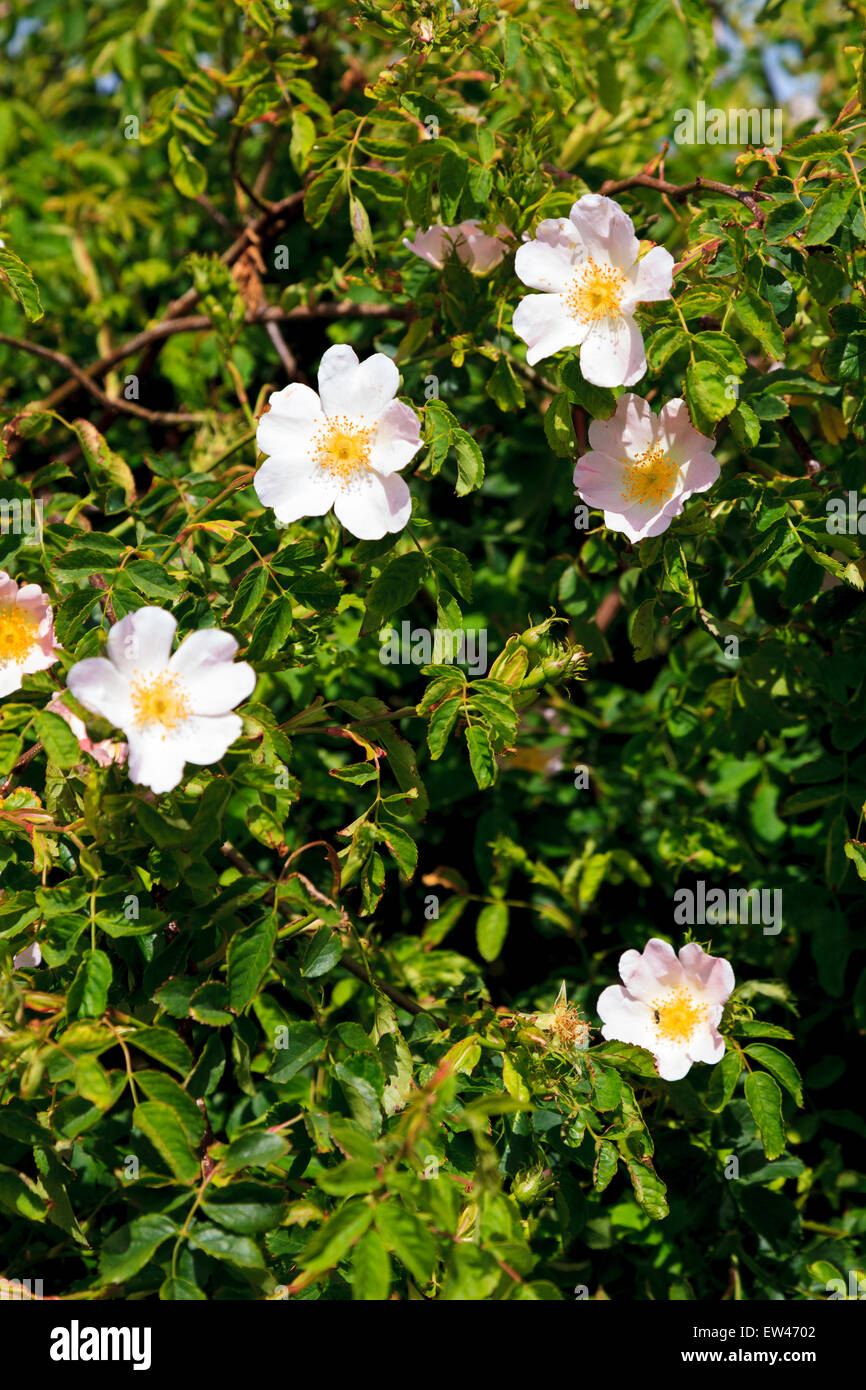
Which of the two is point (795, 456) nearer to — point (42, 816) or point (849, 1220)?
point (849, 1220)

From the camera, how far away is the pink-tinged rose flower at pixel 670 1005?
1.69 meters

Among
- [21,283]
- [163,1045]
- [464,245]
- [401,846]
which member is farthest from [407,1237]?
[464,245]

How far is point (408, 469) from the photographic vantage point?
5.76 feet

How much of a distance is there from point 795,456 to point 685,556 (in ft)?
1.93

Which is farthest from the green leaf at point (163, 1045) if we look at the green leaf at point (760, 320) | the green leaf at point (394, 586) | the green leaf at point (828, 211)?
the green leaf at point (828, 211)

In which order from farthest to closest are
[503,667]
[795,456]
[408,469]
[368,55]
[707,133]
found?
1. [368,55]
2. [707,133]
3. [795,456]
4. [408,469]
5. [503,667]

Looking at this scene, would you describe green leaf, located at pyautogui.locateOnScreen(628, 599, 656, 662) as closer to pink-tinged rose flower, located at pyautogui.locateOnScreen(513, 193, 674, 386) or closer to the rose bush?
the rose bush

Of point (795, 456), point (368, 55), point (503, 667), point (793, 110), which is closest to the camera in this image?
point (503, 667)

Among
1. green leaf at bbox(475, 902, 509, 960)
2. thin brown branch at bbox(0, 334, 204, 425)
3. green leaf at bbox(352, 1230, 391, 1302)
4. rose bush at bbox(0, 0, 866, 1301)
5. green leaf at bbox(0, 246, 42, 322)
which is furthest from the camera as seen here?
thin brown branch at bbox(0, 334, 204, 425)

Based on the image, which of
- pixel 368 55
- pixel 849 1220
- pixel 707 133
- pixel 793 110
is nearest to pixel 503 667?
pixel 849 1220

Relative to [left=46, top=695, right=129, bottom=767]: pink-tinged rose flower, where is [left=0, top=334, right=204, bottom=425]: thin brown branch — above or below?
above

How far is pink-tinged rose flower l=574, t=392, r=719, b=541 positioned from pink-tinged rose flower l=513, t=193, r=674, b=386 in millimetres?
108

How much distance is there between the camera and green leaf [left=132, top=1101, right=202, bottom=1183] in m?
1.35

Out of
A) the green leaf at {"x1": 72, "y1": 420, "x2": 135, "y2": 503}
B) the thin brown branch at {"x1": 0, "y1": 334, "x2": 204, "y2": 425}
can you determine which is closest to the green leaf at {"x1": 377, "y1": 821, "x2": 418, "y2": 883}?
the green leaf at {"x1": 72, "y1": 420, "x2": 135, "y2": 503}
